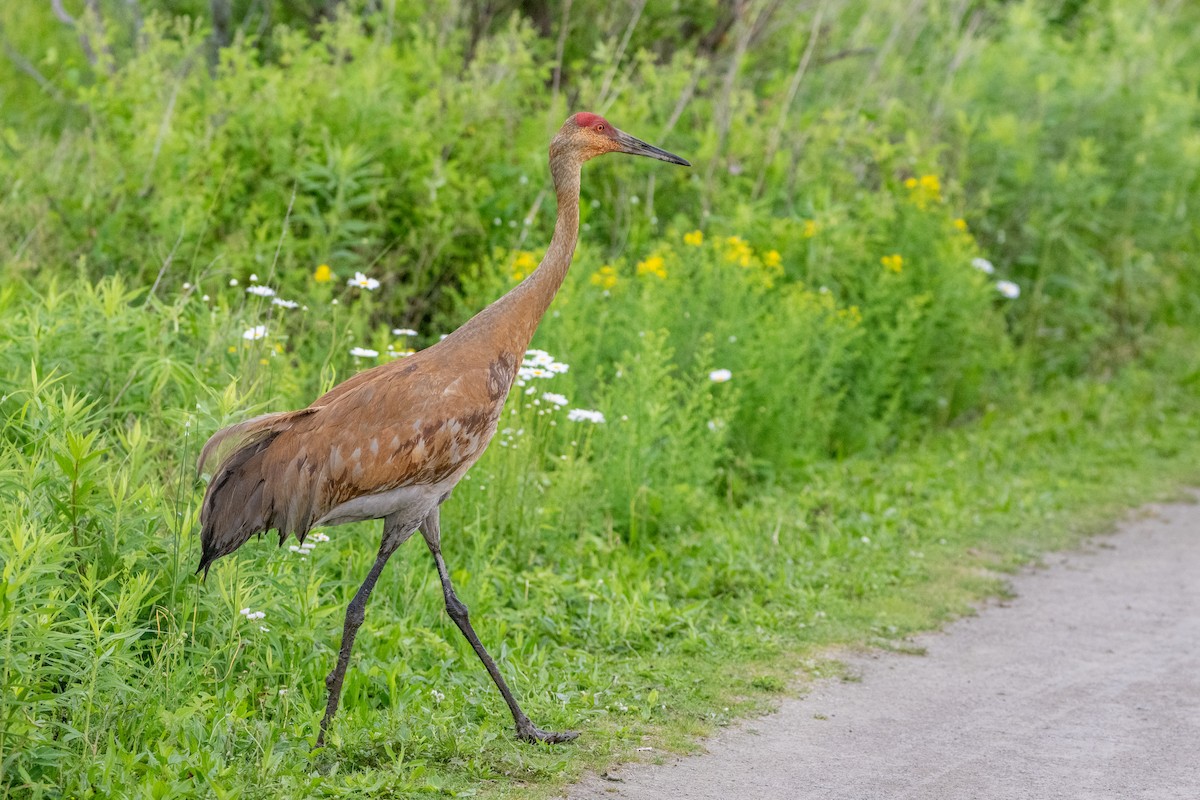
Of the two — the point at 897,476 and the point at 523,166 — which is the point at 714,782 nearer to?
the point at 897,476

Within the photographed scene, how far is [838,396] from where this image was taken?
8836 mm

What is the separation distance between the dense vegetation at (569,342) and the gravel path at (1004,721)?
334 mm

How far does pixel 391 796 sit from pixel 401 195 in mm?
5275

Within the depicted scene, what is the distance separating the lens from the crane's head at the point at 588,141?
5371 mm

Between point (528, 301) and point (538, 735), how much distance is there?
5.20ft

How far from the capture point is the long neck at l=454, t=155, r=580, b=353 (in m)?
4.95

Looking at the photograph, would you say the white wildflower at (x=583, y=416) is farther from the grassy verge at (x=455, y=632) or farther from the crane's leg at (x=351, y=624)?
the crane's leg at (x=351, y=624)

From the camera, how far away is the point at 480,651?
489 centimetres

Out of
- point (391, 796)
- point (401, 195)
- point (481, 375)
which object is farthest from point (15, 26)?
point (391, 796)

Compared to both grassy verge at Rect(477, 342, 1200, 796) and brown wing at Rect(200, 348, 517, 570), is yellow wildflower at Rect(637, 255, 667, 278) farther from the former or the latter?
brown wing at Rect(200, 348, 517, 570)

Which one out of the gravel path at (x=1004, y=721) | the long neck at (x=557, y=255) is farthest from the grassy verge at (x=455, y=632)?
the long neck at (x=557, y=255)

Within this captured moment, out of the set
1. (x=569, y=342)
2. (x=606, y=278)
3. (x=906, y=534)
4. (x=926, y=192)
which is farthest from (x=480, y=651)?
(x=926, y=192)

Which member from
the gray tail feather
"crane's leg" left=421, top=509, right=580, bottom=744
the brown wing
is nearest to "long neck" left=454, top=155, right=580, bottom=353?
the brown wing

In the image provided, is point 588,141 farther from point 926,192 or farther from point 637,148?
point 926,192
